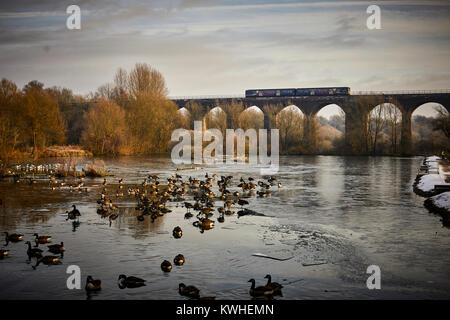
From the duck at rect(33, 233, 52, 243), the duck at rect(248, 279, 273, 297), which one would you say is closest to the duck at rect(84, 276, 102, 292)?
the duck at rect(248, 279, 273, 297)

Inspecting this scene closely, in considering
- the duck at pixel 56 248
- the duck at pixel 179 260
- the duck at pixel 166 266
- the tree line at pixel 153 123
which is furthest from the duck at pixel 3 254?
the tree line at pixel 153 123

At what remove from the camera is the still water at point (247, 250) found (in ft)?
25.1

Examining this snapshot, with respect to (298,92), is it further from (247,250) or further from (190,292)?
(190,292)

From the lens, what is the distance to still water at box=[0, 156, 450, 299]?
764 cm

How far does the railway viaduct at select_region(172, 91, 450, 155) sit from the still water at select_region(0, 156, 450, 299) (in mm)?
44445

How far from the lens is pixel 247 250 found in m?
10.2

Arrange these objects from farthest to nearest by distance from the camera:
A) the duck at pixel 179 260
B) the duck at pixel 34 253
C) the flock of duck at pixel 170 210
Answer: the duck at pixel 34 253 < the duck at pixel 179 260 < the flock of duck at pixel 170 210

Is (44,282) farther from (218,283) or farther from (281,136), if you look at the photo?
(281,136)

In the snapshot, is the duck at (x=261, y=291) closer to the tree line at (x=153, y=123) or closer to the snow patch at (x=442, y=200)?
the snow patch at (x=442, y=200)

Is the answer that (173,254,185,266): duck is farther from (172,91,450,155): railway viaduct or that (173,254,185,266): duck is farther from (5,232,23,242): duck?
(172,91,450,155): railway viaduct

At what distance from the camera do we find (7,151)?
34.0 m

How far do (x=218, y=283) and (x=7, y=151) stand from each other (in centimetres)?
3154

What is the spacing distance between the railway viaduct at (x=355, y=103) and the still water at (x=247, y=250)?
44445mm

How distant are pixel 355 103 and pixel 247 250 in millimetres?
55541
